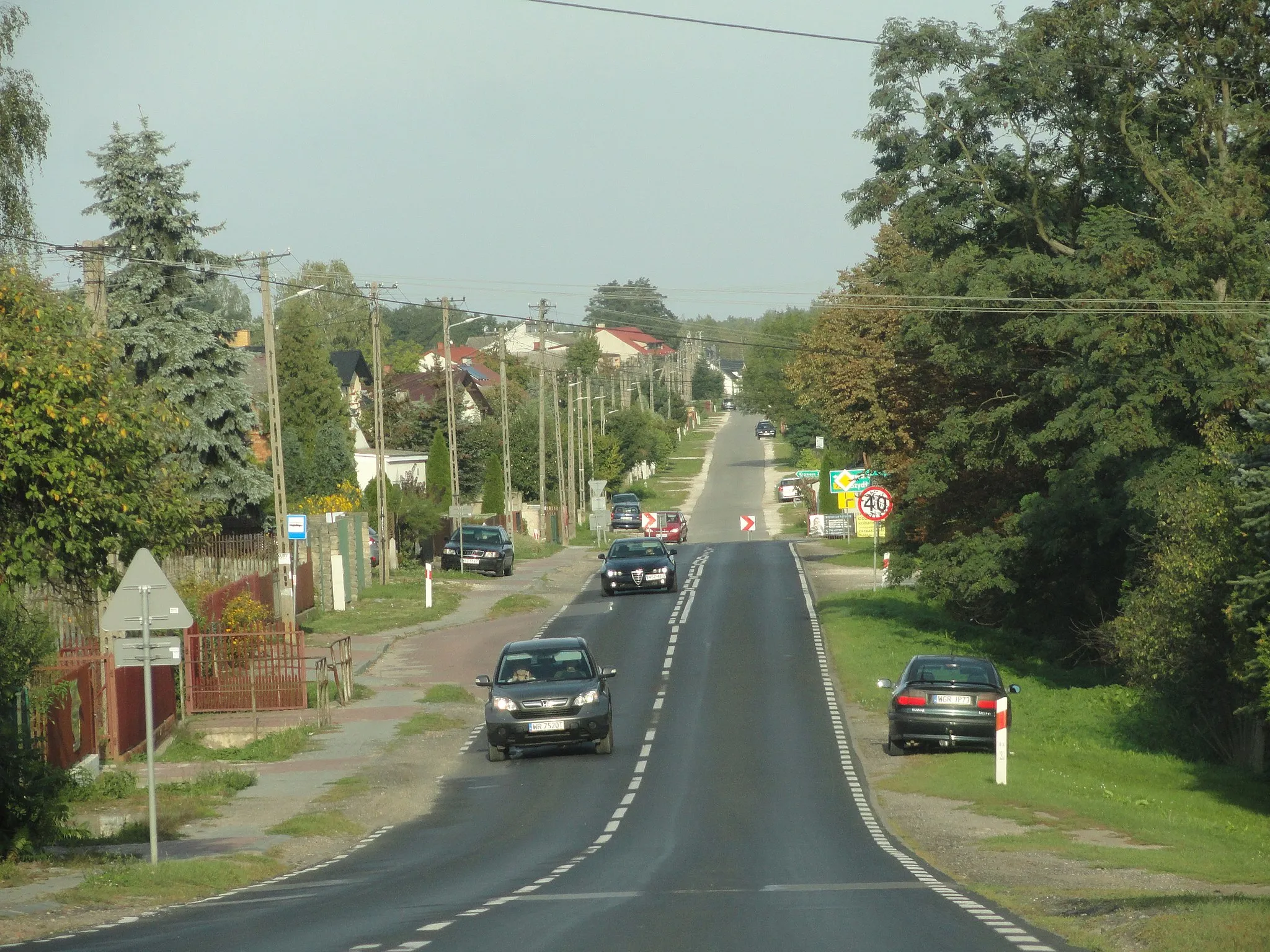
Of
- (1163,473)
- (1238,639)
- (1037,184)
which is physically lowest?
(1238,639)

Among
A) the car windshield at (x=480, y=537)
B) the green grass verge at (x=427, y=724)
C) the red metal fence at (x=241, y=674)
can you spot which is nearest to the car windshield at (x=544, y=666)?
the green grass verge at (x=427, y=724)

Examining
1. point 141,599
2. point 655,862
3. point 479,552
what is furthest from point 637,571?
point 141,599

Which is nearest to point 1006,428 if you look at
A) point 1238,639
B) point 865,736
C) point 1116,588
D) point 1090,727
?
point 1116,588

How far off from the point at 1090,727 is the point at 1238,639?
7255mm

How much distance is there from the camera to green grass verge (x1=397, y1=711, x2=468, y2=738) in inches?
1058

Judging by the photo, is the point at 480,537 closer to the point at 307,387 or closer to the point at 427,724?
the point at 307,387

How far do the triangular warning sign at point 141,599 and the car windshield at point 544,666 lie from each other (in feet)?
30.7

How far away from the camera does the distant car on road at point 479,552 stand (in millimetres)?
57344

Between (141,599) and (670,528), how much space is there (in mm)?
62316

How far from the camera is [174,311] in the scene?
41.3 meters

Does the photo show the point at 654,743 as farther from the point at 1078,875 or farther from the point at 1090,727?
the point at 1078,875

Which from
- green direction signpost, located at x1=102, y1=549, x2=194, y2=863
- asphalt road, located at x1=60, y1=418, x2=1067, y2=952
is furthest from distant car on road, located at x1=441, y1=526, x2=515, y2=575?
green direction signpost, located at x1=102, y1=549, x2=194, y2=863

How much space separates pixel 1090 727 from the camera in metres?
28.6

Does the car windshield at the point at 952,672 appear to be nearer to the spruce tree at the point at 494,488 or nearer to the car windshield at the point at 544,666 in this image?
the car windshield at the point at 544,666
